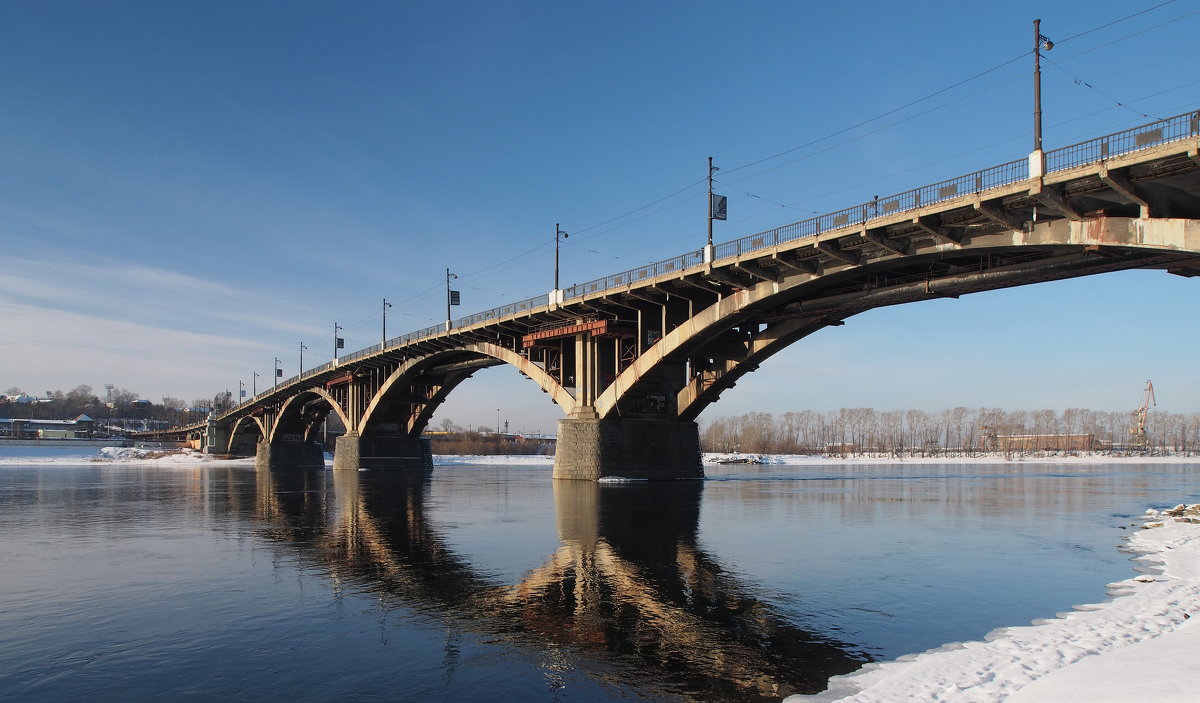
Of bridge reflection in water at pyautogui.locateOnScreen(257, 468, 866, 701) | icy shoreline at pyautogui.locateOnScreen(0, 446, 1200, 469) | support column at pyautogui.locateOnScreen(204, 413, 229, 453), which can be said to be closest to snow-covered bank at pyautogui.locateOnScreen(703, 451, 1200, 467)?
icy shoreline at pyautogui.locateOnScreen(0, 446, 1200, 469)

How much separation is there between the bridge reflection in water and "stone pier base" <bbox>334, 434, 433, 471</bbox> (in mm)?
68820

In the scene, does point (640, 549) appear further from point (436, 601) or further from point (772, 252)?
point (772, 252)

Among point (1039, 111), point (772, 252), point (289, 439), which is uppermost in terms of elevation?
point (1039, 111)

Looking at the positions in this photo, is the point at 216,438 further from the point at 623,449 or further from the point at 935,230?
the point at 935,230

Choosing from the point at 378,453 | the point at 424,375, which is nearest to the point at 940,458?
the point at 424,375

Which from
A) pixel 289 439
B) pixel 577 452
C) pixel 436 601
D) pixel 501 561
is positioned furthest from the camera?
pixel 289 439

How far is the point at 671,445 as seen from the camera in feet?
187

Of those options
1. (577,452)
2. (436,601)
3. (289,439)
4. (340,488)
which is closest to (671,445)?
(577,452)

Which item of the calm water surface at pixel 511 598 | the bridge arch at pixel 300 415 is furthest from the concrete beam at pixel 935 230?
the bridge arch at pixel 300 415

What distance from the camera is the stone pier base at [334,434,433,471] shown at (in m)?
97.8

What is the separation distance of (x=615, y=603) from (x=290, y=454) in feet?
426

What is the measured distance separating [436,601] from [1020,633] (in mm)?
10302

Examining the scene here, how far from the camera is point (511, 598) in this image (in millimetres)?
15828

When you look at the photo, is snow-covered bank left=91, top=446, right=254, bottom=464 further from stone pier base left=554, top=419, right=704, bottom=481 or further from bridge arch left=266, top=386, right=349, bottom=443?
stone pier base left=554, top=419, right=704, bottom=481
